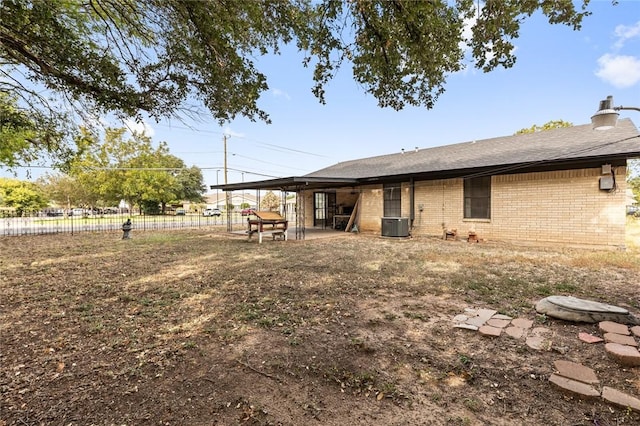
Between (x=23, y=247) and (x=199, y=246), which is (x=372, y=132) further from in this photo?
(x=23, y=247)

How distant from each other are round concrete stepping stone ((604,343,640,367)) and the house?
7.60 m

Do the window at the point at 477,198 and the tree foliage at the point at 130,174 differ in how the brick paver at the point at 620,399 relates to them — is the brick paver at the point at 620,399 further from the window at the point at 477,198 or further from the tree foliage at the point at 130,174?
the tree foliage at the point at 130,174

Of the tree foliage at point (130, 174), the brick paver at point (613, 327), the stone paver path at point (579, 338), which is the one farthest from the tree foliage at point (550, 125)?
the tree foliage at point (130, 174)

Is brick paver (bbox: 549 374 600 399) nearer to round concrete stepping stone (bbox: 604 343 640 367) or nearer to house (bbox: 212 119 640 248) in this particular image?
round concrete stepping stone (bbox: 604 343 640 367)

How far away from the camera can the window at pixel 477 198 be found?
10727 millimetres

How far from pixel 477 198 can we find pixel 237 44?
10000 mm

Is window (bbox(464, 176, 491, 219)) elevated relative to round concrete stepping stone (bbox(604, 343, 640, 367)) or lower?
elevated

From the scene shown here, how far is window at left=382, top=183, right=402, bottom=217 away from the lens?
13.2 m

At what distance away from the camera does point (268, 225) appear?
12.2 metres

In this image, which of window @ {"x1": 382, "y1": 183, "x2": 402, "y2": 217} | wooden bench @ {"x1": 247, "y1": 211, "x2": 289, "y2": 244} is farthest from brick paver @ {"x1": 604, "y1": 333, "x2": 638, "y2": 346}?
window @ {"x1": 382, "y1": 183, "x2": 402, "y2": 217}

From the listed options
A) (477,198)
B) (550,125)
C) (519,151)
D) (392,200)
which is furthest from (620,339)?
(550,125)

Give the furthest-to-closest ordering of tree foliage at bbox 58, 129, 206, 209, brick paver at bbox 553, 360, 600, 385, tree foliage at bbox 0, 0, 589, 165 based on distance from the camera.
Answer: tree foliage at bbox 58, 129, 206, 209 < tree foliage at bbox 0, 0, 589, 165 < brick paver at bbox 553, 360, 600, 385

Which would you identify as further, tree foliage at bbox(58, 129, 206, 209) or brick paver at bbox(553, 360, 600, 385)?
tree foliage at bbox(58, 129, 206, 209)

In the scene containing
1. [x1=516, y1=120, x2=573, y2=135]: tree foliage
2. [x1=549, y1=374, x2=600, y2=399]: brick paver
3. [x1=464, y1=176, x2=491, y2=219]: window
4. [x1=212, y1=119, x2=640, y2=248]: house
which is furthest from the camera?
[x1=516, y1=120, x2=573, y2=135]: tree foliage
